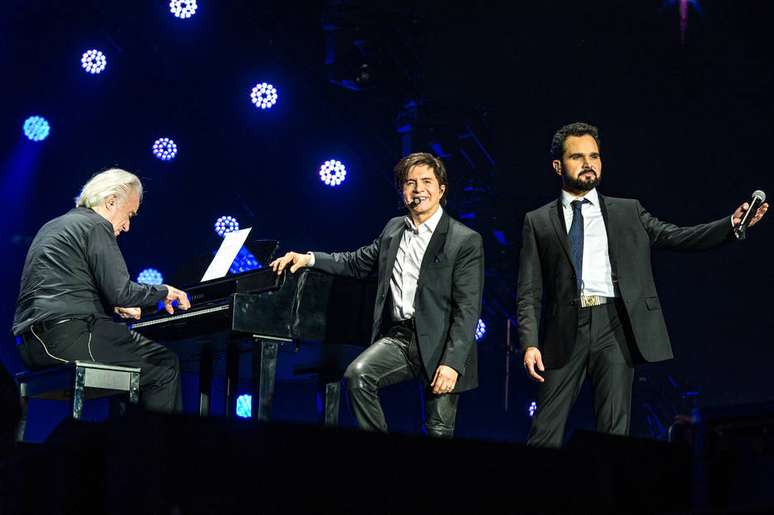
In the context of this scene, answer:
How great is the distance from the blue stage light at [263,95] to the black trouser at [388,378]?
12.3 feet

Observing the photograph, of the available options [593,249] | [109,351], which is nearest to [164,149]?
[109,351]

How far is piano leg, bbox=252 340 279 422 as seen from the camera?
454cm

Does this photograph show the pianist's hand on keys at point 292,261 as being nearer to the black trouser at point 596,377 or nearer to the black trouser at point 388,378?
the black trouser at point 388,378

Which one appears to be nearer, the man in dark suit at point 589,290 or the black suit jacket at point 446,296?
the man in dark suit at point 589,290

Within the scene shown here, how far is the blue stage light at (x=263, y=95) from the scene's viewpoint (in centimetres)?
766

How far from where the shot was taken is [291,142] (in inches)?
310

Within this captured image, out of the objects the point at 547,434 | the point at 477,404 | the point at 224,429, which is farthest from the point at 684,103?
the point at 224,429

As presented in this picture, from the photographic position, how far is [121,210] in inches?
213

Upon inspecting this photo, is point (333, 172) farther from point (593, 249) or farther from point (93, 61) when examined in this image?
point (593, 249)

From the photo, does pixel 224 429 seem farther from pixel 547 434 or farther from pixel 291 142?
pixel 291 142

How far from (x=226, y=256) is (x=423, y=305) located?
1.45m

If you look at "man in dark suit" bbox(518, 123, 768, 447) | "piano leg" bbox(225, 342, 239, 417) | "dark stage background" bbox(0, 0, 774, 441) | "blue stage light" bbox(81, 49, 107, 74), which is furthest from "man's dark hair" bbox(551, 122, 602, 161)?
"blue stage light" bbox(81, 49, 107, 74)

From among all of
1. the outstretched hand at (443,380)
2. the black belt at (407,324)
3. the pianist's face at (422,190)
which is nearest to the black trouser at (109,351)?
the black belt at (407,324)

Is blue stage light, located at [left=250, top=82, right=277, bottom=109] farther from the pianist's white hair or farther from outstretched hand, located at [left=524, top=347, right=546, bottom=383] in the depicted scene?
outstretched hand, located at [left=524, top=347, right=546, bottom=383]
